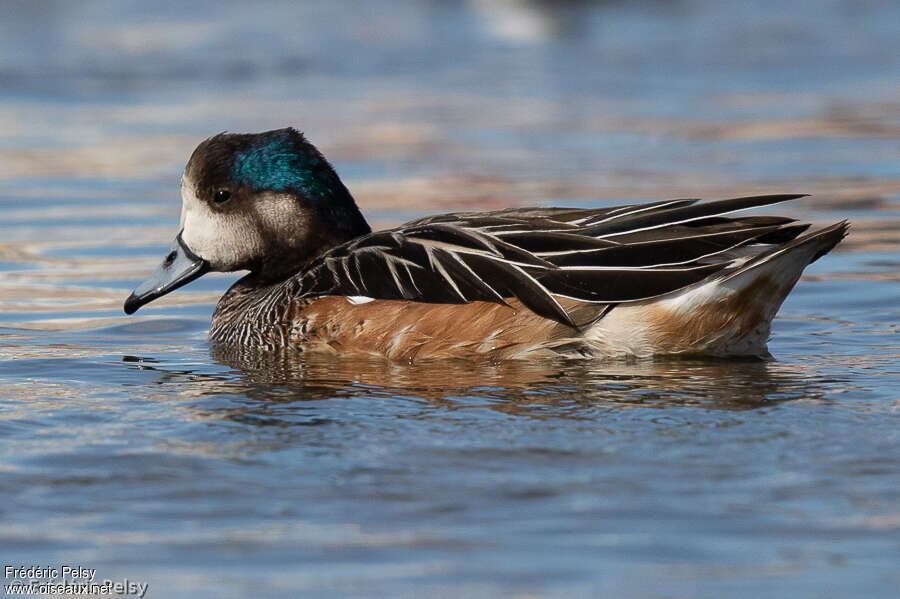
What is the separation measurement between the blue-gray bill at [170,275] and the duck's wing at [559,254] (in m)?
1.00

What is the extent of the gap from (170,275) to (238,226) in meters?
0.42

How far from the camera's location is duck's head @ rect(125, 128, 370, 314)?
7.46 m

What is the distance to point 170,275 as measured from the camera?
24.7ft

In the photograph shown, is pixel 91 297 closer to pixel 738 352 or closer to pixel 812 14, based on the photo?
pixel 738 352

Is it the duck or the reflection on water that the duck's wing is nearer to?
the duck

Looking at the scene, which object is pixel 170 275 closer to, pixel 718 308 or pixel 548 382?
pixel 548 382

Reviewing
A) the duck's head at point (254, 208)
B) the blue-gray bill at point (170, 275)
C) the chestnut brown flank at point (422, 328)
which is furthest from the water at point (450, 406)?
the duck's head at point (254, 208)

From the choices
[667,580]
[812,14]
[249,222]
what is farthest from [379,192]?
[812,14]

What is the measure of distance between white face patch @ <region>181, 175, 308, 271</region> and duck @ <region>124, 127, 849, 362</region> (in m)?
0.35

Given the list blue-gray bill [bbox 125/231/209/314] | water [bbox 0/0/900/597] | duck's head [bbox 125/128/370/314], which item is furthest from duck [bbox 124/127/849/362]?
blue-gray bill [bbox 125/231/209/314]

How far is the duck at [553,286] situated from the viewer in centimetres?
625

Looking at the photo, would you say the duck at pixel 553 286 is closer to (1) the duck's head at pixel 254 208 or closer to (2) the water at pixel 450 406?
(2) the water at pixel 450 406

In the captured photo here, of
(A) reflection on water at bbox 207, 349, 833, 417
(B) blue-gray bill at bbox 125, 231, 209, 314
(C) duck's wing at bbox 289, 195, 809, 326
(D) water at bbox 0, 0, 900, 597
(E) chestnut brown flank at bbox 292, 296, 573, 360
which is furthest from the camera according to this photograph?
(B) blue-gray bill at bbox 125, 231, 209, 314

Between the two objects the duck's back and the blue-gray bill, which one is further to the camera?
the blue-gray bill
